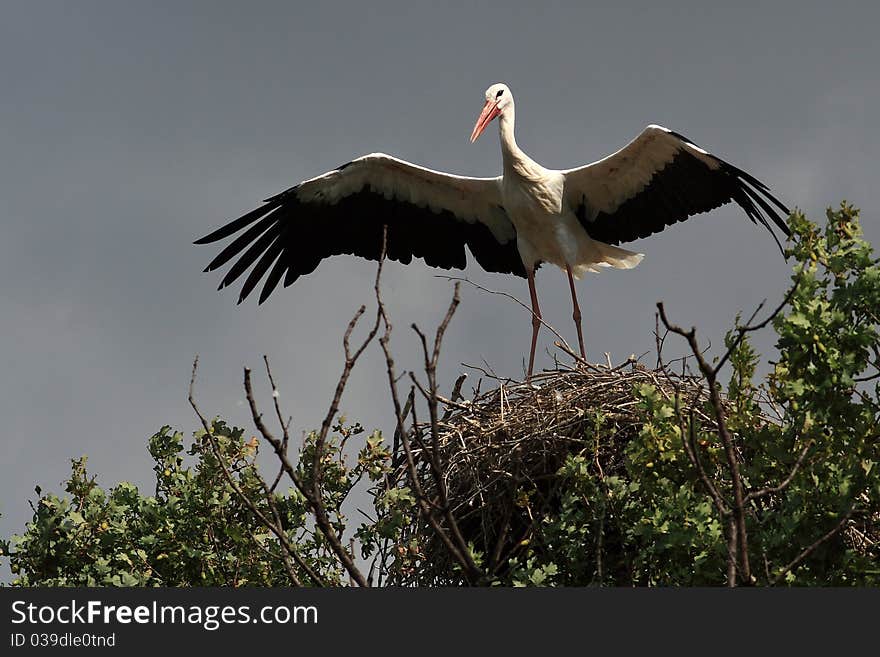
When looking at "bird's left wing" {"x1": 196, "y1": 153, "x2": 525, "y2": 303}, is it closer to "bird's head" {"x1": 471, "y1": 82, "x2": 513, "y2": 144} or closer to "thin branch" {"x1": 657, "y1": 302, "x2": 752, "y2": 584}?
"bird's head" {"x1": 471, "y1": 82, "x2": 513, "y2": 144}

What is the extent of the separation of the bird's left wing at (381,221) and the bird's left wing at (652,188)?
773mm

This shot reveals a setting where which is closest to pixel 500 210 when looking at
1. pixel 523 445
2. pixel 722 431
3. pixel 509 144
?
pixel 509 144

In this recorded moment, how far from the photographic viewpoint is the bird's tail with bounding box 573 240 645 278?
9.24 m

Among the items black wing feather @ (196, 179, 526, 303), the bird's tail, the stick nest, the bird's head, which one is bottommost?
the stick nest

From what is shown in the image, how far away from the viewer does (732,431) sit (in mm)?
5320

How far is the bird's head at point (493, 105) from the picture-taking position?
29.7ft

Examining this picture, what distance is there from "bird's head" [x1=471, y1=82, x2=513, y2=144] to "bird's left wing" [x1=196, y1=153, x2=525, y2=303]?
18.4 inches

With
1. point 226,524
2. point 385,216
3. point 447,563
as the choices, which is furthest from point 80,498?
point 385,216

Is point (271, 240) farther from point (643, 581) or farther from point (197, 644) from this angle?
point (197, 644)

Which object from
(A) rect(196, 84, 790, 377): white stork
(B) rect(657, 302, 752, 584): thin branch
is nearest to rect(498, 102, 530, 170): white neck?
(A) rect(196, 84, 790, 377): white stork

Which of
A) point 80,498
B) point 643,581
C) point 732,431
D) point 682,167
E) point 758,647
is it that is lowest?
point 758,647

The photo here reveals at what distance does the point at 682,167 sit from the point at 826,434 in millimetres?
4100

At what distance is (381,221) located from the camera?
382 inches

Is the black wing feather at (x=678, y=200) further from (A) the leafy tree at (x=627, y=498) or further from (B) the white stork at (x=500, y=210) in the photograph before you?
(A) the leafy tree at (x=627, y=498)
